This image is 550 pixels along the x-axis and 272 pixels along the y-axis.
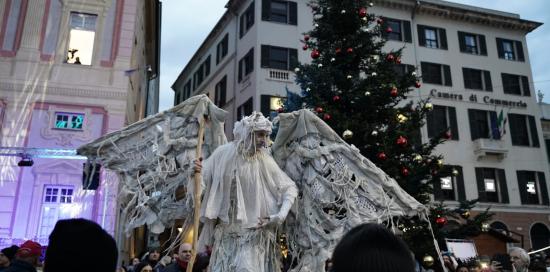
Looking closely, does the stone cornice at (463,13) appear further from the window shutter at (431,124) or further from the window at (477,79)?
the window shutter at (431,124)

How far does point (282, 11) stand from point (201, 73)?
35.1 ft

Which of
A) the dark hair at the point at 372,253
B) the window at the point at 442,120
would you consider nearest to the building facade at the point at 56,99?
the dark hair at the point at 372,253

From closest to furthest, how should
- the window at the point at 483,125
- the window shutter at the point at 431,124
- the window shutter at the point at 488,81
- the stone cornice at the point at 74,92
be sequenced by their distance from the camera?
the stone cornice at the point at 74,92, the window shutter at the point at 431,124, the window at the point at 483,125, the window shutter at the point at 488,81

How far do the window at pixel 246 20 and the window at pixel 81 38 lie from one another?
35.3 ft

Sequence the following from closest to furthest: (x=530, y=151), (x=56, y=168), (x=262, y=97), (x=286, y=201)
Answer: (x=286, y=201) < (x=56, y=168) < (x=262, y=97) < (x=530, y=151)

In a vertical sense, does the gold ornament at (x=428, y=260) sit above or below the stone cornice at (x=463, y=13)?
below

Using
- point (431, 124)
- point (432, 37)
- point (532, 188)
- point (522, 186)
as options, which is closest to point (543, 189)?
point (532, 188)

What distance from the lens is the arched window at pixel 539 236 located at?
25.9m

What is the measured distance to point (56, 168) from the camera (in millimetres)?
14266

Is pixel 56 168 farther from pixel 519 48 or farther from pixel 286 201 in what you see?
pixel 519 48

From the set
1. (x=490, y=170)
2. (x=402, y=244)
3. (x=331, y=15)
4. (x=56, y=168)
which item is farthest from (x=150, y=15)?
(x=402, y=244)

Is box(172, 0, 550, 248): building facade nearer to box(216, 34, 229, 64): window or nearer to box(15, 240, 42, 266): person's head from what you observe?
box(216, 34, 229, 64): window

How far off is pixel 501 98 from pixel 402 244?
97.4ft

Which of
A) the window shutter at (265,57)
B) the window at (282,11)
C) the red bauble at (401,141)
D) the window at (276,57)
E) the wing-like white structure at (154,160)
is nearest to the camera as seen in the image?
the wing-like white structure at (154,160)
